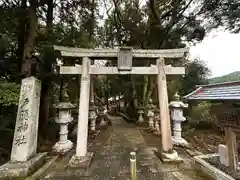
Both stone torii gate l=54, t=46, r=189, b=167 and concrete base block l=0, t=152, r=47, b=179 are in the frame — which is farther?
stone torii gate l=54, t=46, r=189, b=167

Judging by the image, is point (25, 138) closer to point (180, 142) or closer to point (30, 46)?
point (30, 46)

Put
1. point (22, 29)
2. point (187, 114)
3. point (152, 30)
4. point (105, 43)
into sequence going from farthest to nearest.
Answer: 1. point (105, 43)
2. point (187, 114)
3. point (152, 30)
4. point (22, 29)

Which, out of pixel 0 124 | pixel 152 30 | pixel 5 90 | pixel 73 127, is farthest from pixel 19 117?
pixel 152 30

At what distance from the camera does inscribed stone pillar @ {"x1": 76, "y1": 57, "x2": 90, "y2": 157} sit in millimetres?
5043

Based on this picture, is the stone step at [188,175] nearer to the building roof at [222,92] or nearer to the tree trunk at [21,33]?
the building roof at [222,92]

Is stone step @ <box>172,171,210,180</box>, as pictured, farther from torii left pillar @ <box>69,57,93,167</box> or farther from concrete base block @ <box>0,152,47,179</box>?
concrete base block @ <box>0,152,47,179</box>

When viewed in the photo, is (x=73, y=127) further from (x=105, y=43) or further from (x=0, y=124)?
(x=105, y=43)

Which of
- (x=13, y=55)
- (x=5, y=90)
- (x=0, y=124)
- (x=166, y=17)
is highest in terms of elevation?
(x=166, y=17)

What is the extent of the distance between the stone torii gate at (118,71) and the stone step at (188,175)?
0.80m

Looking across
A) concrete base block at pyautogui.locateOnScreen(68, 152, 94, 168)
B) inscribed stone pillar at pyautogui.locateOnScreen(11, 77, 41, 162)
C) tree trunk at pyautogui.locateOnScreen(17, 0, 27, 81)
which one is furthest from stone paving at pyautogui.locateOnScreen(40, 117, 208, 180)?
tree trunk at pyautogui.locateOnScreen(17, 0, 27, 81)

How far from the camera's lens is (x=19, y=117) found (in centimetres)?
430

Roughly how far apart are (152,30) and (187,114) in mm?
6248

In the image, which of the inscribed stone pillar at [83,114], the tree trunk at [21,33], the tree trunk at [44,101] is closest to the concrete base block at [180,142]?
the inscribed stone pillar at [83,114]

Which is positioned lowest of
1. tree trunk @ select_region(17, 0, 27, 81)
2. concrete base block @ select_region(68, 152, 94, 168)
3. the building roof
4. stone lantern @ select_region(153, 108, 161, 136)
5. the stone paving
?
the stone paving
